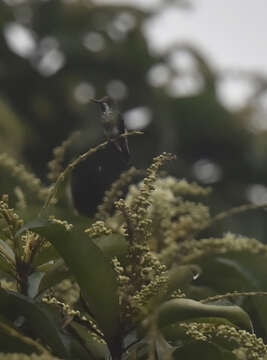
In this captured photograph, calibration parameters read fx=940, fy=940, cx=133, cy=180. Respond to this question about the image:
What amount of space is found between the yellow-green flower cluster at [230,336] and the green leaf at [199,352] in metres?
0.01

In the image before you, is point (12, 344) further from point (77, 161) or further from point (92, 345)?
point (77, 161)

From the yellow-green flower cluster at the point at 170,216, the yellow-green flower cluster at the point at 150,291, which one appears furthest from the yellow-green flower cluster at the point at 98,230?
the yellow-green flower cluster at the point at 170,216

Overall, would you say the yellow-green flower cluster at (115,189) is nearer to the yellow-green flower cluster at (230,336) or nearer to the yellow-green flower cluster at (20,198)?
the yellow-green flower cluster at (20,198)

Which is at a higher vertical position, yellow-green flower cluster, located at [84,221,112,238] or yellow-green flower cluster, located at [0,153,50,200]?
yellow-green flower cluster, located at [0,153,50,200]

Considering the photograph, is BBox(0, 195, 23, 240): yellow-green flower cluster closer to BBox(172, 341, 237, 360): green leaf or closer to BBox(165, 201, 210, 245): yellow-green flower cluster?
BBox(172, 341, 237, 360): green leaf

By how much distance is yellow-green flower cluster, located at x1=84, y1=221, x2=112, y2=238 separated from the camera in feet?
3.42

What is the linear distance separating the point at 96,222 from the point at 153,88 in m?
3.30

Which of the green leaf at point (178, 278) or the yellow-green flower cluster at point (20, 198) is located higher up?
the yellow-green flower cluster at point (20, 198)

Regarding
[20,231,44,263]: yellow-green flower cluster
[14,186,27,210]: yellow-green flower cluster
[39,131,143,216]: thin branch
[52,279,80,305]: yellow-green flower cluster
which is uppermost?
[14,186,27,210]: yellow-green flower cluster

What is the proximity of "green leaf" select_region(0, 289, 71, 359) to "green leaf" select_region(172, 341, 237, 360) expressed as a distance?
4.6 inches

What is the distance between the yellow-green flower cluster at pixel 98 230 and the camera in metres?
1.04

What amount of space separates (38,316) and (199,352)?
0.56ft

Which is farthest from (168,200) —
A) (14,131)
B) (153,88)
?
(153,88)

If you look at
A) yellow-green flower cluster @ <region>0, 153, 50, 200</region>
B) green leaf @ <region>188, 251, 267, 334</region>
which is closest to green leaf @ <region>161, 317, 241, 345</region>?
green leaf @ <region>188, 251, 267, 334</region>
